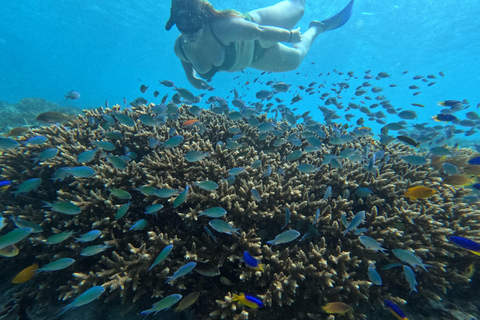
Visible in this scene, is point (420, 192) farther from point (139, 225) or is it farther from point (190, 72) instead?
point (190, 72)

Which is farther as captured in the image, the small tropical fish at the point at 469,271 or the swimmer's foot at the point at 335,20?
the swimmer's foot at the point at 335,20

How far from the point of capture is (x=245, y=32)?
6.34m

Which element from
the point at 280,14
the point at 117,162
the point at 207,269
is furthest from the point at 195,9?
the point at 207,269

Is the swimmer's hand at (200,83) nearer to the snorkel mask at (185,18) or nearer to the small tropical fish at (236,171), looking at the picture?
the snorkel mask at (185,18)

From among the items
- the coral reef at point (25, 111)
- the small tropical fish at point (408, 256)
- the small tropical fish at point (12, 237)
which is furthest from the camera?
the coral reef at point (25, 111)

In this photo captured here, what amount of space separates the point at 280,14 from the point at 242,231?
946 cm

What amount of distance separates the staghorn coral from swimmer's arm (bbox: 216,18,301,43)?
4.18 metres

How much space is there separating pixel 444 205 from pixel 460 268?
3.54 ft

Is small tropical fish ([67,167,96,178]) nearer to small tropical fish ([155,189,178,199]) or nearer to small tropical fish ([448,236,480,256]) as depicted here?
small tropical fish ([155,189,178,199])

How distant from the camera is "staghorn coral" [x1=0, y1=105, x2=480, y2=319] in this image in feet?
8.45

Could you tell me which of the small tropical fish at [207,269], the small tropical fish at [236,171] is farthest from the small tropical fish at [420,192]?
the small tropical fish at [207,269]

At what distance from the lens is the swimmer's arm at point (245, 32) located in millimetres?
6215

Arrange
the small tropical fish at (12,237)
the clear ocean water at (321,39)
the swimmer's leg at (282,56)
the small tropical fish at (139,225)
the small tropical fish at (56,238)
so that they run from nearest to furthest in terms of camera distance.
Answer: the small tropical fish at (12,237), the small tropical fish at (56,238), the small tropical fish at (139,225), the swimmer's leg at (282,56), the clear ocean water at (321,39)

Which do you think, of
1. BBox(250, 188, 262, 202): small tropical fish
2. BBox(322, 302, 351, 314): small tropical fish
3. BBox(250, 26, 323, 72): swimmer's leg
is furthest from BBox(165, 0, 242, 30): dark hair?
BBox(322, 302, 351, 314): small tropical fish
